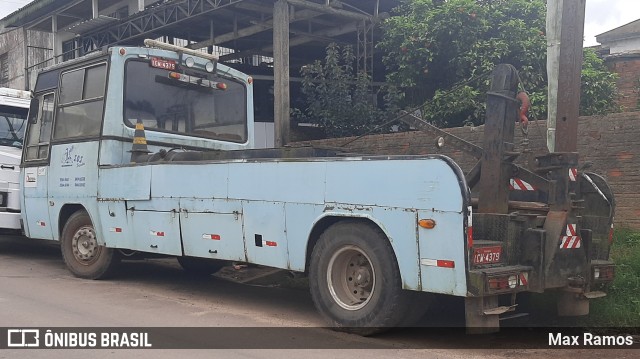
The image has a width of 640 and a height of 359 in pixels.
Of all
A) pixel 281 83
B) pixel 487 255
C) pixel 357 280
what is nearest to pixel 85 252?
pixel 357 280

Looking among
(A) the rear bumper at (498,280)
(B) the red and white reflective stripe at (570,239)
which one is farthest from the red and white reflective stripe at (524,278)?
(B) the red and white reflective stripe at (570,239)

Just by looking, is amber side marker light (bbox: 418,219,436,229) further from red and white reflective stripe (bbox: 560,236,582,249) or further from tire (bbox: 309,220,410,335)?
red and white reflective stripe (bbox: 560,236,582,249)

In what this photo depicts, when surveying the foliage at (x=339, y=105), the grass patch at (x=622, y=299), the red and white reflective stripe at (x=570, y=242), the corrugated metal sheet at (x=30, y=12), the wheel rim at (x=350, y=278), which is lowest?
the grass patch at (x=622, y=299)

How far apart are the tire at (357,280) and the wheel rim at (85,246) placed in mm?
3940

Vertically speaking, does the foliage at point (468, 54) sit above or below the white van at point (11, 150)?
above

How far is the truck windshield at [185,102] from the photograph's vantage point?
28.5ft

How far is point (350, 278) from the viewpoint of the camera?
6074mm

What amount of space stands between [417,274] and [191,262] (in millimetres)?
5088

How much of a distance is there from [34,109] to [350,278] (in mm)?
6089

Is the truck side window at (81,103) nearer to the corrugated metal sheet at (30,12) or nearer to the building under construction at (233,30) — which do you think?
the building under construction at (233,30)

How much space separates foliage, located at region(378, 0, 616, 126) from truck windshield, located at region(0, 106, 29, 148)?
745 cm

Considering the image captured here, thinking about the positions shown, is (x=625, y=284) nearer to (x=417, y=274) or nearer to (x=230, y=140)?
(x=417, y=274)

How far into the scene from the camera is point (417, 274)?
5.37m

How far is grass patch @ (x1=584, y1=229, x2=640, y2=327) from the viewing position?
6.29 metres
